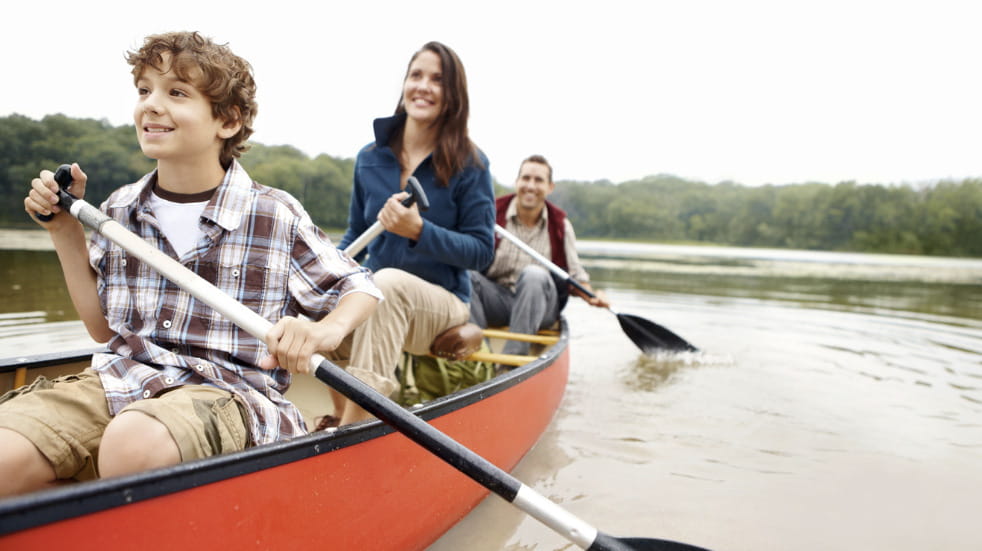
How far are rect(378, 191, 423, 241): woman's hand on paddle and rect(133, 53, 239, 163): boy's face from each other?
994 millimetres

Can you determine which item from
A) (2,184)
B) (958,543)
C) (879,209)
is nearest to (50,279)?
(2,184)

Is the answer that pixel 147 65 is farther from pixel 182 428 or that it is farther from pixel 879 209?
pixel 879 209

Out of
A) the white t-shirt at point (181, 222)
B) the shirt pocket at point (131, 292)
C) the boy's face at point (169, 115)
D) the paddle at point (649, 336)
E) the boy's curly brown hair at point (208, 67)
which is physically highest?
the boy's curly brown hair at point (208, 67)

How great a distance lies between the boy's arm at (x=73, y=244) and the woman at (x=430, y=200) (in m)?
1.08

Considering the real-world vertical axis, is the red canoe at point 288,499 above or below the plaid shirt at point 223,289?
below

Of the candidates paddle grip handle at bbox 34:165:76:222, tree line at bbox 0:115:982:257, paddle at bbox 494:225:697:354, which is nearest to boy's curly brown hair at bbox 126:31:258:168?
paddle grip handle at bbox 34:165:76:222

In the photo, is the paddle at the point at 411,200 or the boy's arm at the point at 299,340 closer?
the boy's arm at the point at 299,340

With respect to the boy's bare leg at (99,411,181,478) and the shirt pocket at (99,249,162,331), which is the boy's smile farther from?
the boy's bare leg at (99,411,181,478)

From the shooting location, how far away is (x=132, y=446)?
1.31 meters

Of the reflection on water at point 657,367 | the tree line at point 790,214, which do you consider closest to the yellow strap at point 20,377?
the reflection on water at point 657,367

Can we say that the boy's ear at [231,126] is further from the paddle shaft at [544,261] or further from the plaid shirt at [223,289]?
the paddle shaft at [544,261]

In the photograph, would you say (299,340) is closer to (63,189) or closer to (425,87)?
(63,189)

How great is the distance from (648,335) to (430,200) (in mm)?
3703

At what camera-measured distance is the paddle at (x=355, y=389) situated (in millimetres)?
1515
